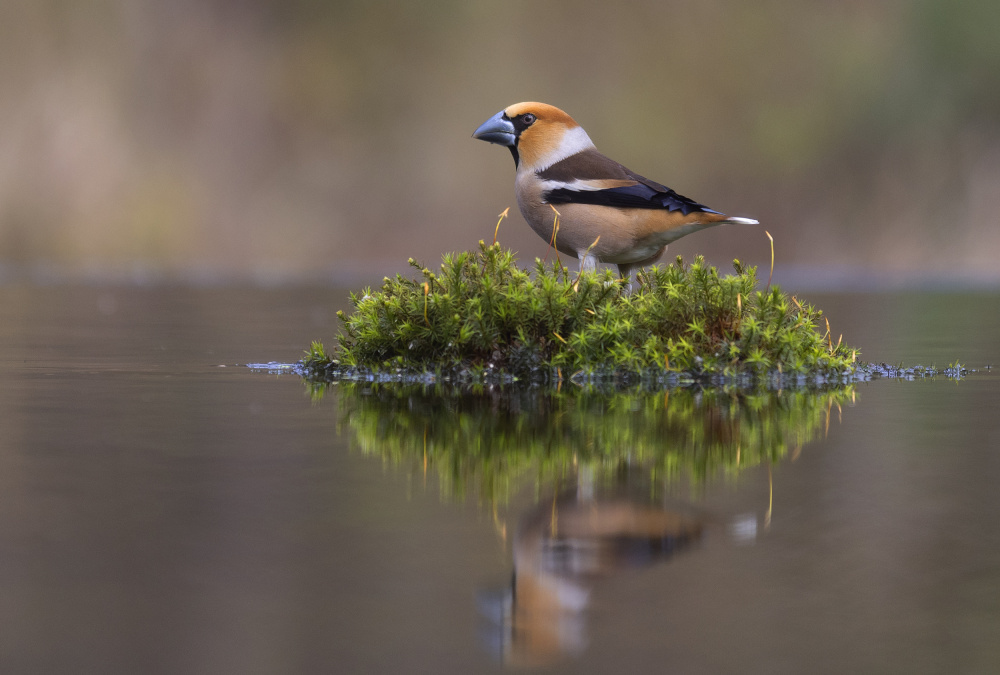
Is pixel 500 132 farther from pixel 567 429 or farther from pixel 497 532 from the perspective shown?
pixel 497 532

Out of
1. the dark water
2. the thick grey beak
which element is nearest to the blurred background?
the thick grey beak

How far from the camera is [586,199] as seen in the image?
26.5 ft

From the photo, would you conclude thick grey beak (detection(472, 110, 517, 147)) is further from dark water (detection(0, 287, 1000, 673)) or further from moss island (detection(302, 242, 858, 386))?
dark water (detection(0, 287, 1000, 673))

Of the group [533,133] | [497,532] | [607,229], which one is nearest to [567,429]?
[497,532]

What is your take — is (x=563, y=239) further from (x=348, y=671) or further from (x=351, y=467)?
(x=348, y=671)

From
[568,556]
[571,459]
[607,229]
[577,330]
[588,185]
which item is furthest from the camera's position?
[588,185]

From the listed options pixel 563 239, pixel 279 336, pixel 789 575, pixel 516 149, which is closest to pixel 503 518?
pixel 789 575

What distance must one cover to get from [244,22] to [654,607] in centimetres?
3887

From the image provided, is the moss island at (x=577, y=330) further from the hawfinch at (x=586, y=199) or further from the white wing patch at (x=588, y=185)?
the white wing patch at (x=588, y=185)

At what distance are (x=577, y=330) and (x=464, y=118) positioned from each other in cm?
3231

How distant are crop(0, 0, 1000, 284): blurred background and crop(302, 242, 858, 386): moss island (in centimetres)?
2644

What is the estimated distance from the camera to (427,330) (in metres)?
7.48

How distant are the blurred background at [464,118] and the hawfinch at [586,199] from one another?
83.5 feet

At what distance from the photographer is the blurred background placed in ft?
116
